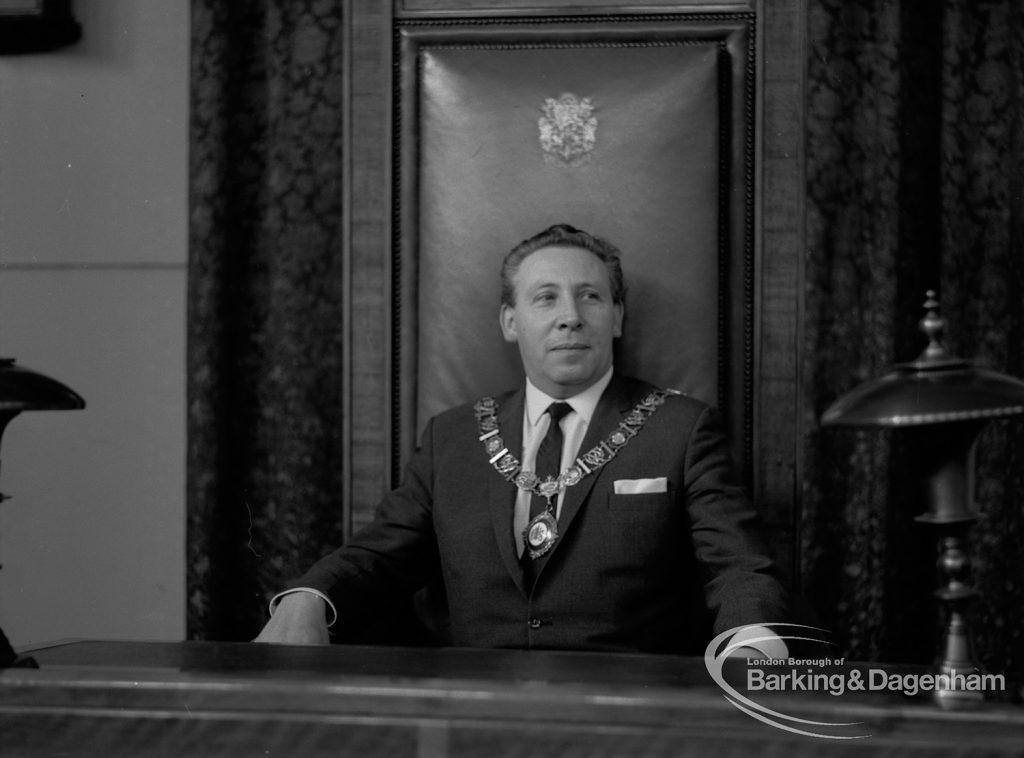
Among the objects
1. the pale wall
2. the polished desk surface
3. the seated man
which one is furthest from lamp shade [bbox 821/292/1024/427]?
the pale wall

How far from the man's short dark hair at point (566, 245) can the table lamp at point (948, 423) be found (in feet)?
3.59

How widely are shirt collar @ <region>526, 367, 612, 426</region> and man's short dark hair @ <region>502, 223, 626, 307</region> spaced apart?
185 millimetres

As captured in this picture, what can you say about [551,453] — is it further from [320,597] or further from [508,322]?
[320,597]

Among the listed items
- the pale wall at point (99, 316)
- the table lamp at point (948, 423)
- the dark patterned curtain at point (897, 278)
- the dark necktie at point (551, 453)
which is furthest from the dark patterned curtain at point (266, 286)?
the table lamp at point (948, 423)

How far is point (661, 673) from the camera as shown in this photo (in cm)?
121

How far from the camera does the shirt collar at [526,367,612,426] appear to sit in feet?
7.41

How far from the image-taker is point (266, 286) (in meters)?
2.58

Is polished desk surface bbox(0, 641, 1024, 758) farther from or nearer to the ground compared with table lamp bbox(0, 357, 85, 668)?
nearer to the ground

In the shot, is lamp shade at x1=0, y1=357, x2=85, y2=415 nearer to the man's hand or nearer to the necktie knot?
the man's hand

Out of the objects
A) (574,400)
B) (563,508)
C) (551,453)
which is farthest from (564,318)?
(563,508)

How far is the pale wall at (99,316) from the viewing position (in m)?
2.79

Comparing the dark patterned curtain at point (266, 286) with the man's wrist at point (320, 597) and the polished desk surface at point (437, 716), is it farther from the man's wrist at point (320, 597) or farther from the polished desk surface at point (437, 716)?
the polished desk surface at point (437, 716)

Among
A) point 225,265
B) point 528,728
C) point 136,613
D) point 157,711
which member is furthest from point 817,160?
point 136,613

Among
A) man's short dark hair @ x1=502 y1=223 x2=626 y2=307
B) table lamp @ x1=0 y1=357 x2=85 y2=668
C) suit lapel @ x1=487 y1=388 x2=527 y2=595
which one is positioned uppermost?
man's short dark hair @ x1=502 y1=223 x2=626 y2=307
